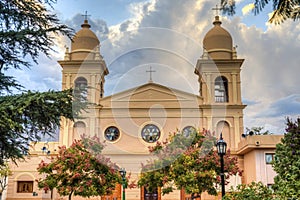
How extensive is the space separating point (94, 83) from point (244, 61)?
9622mm

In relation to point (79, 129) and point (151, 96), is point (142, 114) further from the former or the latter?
point (79, 129)

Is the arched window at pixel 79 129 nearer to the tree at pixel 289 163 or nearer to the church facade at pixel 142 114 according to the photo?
the church facade at pixel 142 114

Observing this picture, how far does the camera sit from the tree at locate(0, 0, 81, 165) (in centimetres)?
703

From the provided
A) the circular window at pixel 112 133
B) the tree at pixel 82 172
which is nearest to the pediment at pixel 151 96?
the circular window at pixel 112 133

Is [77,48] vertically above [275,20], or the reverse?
[77,48]

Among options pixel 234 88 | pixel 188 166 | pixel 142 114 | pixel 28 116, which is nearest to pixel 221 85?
pixel 234 88

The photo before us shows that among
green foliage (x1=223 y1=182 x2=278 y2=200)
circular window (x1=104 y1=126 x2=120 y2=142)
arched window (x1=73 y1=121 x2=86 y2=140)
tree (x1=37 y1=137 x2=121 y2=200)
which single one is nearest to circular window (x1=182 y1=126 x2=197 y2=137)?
tree (x1=37 y1=137 x2=121 y2=200)

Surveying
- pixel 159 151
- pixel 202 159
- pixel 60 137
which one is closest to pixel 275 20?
pixel 202 159

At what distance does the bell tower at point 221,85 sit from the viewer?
23.1m

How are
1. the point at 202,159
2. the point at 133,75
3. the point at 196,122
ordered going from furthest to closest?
1. the point at 196,122
2. the point at 133,75
3. the point at 202,159

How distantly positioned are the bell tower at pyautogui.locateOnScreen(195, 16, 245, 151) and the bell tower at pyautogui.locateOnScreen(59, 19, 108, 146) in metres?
6.35

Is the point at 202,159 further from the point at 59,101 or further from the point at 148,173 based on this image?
the point at 59,101

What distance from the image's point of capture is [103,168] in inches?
683

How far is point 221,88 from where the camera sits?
23938mm
